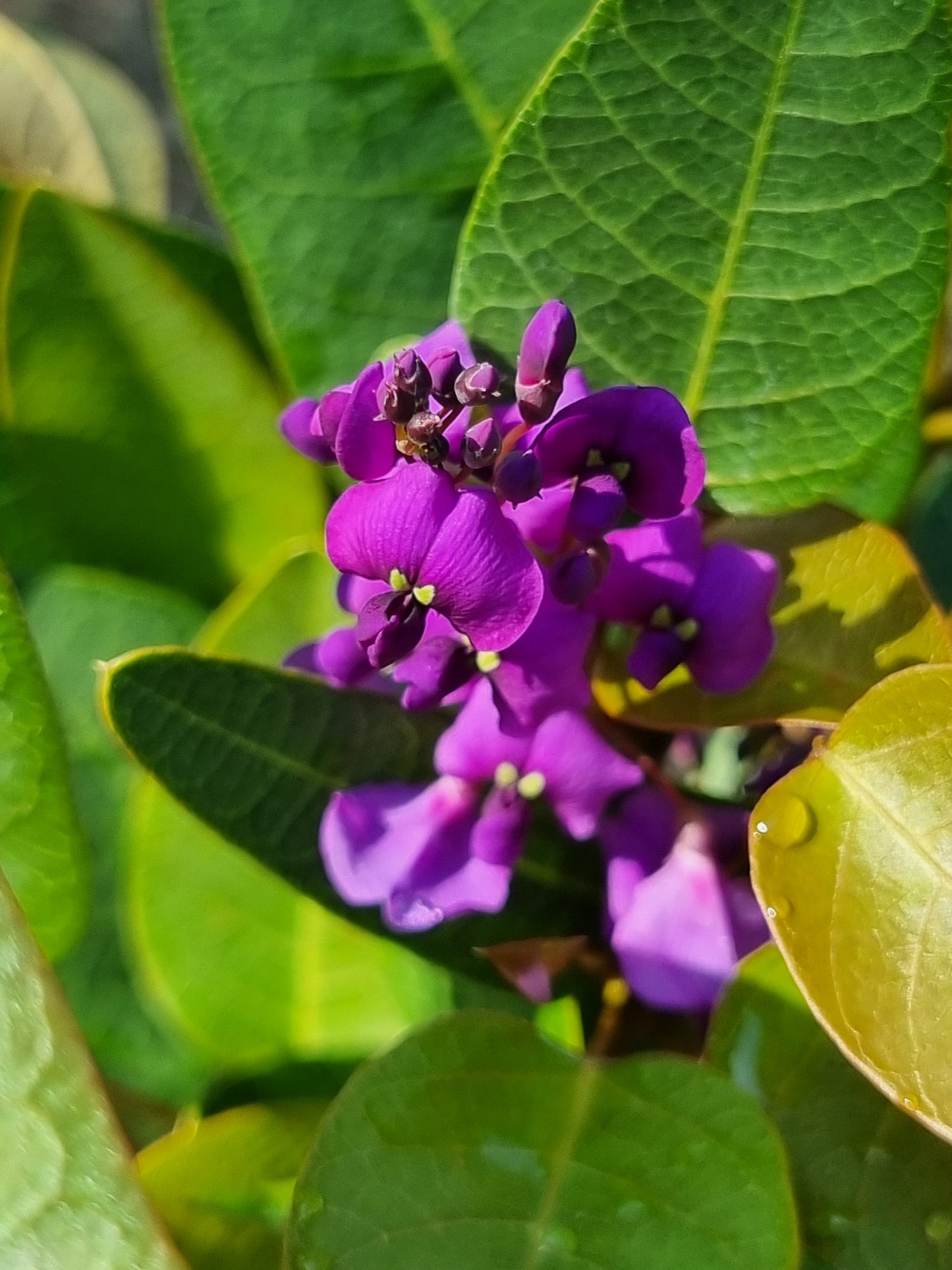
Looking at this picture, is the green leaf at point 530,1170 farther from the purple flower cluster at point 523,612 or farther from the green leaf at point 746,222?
the green leaf at point 746,222

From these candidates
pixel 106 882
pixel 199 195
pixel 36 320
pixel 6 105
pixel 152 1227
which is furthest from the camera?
pixel 199 195

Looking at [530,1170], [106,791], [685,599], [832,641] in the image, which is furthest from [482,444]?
[106,791]

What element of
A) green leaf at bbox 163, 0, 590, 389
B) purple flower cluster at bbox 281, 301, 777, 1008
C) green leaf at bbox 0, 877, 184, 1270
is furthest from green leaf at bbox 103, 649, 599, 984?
green leaf at bbox 163, 0, 590, 389

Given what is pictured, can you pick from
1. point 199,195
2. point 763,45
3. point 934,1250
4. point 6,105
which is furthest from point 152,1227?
point 199,195

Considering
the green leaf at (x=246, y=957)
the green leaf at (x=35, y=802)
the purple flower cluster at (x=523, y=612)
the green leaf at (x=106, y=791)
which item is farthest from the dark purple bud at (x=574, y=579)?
the green leaf at (x=106, y=791)

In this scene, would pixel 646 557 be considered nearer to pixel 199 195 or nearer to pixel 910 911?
pixel 910 911

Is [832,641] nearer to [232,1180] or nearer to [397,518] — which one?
[397,518]

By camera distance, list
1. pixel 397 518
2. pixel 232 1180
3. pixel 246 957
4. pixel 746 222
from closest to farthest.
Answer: pixel 397 518 → pixel 746 222 → pixel 232 1180 → pixel 246 957
